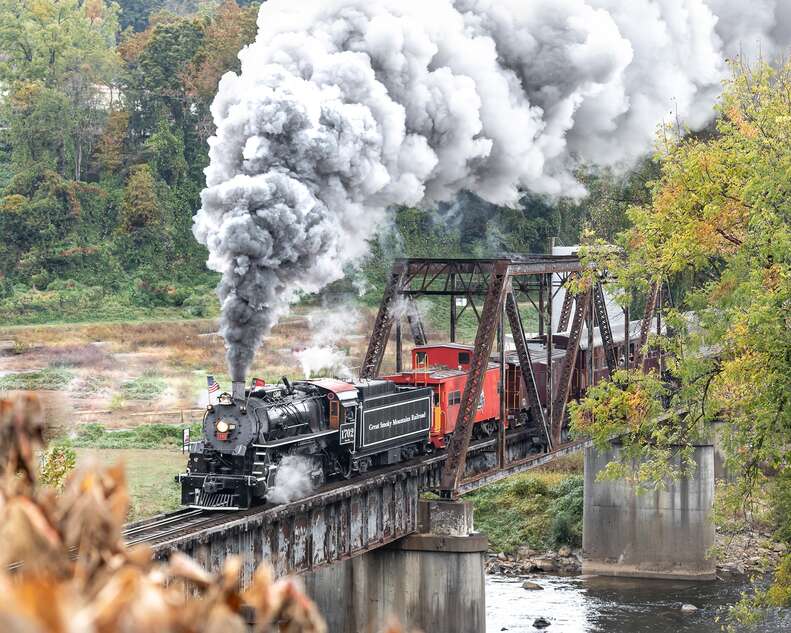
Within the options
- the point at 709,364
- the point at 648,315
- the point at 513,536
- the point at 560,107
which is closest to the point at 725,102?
the point at 709,364

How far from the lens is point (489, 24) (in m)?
41.1

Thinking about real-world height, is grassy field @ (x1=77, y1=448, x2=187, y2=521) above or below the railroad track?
below

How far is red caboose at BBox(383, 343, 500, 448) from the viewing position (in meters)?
40.6

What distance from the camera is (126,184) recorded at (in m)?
91.6

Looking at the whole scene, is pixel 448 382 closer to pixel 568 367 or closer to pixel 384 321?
pixel 384 321

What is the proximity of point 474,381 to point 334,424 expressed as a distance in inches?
256

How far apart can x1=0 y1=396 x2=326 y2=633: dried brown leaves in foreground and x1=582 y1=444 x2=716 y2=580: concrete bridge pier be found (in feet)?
176

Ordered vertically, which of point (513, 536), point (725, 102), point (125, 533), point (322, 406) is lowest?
point (513, 536)

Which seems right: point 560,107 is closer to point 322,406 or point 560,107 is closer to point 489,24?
point 489,24

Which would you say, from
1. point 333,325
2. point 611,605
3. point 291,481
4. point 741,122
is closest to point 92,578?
point 741,122

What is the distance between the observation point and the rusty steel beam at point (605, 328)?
170 feet

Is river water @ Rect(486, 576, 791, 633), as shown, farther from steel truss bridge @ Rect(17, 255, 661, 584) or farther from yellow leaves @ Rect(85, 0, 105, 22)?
yellow leaves @ Rect(85, 0, 105, 22)

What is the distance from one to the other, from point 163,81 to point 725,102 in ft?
245

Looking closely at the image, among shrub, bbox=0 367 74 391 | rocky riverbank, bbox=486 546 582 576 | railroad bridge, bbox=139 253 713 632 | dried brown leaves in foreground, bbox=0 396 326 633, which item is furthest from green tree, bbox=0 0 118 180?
dried brown leaves in foreground, bbox=0 396 326 633
